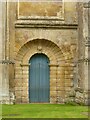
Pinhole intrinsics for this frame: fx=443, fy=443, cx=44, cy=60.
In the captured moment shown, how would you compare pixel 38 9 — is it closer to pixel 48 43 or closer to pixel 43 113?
pixel 48 43

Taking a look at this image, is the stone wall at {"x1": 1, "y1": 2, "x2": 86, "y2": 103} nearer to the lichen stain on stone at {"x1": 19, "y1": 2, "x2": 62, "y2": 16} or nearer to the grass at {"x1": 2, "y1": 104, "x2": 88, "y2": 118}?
the lichen stain on stone at {"x1": 19, "y1": 2, "x2": 62, "y2": 16}

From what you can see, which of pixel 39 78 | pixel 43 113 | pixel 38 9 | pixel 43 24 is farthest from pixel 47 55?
pixel 43 113

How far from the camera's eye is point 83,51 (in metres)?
23.5

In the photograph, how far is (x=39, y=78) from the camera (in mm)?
25609

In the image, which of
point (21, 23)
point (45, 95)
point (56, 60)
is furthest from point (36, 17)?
point (45, 95)

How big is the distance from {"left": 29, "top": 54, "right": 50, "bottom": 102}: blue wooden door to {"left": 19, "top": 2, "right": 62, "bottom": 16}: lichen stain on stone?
7.98 feet

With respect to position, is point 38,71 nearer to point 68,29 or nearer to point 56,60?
point 56,60

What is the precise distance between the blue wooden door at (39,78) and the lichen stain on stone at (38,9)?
7.98 ft

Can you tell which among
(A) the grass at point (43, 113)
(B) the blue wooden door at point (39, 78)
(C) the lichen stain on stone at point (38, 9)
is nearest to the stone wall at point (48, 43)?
(C) the lichen stain on stone at point (38, 9)

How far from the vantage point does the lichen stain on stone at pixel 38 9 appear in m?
25.3

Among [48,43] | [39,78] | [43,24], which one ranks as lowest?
[39,78]

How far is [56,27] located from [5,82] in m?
4.32

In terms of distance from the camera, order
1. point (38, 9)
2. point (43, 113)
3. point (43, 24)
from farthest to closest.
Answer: point (38, 9) → point (43, 24) → point (43, 113)

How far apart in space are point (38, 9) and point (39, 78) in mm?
3967
